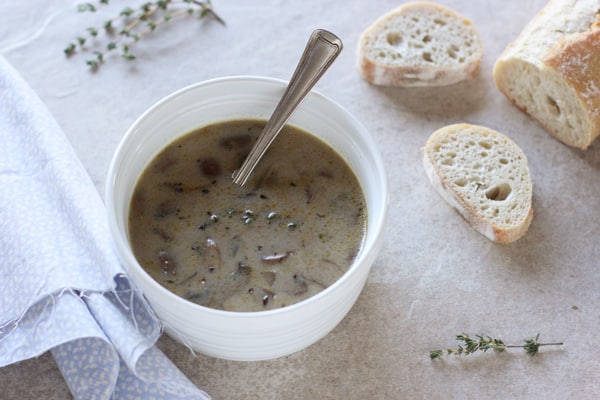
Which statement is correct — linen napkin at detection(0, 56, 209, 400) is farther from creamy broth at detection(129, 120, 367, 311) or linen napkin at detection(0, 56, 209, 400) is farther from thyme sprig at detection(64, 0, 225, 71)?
thyme sprig at detection(64, 0, 225, 71)

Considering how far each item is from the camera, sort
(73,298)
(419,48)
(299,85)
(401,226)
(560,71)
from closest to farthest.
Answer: (73,298)
(299,85)
(401,226)
(560,71)
(419,48)

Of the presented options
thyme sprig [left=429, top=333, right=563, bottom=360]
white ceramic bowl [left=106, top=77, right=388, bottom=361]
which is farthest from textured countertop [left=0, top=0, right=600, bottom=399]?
white ceramic bowl [left=106, top=77, right=388, bottom=361]

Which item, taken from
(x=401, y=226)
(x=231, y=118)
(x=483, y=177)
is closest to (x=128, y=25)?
(x=231, y=118)

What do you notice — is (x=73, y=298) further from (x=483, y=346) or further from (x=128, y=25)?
(x=128, y=25)

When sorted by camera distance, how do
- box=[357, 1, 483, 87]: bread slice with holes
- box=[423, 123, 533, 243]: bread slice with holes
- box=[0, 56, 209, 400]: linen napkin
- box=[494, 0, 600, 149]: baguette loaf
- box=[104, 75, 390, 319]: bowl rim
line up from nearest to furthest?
box=[104, 75, 390, 319]: bowl rim
box=[0, 56, 209, 400]: linen napkin
box=[423, 123, 533, 243]: bread slice with holes
box=[494, 0, 600, 149]: baguette loaf
box=[357, 1, 483, 87]: bread slice with holes

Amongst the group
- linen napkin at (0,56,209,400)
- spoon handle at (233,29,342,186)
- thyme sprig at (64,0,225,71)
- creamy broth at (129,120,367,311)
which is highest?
spoon handle at (233,29,342,186)

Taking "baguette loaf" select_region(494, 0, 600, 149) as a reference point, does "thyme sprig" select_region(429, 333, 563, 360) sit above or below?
A: below

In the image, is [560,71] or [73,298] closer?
[73,298]
